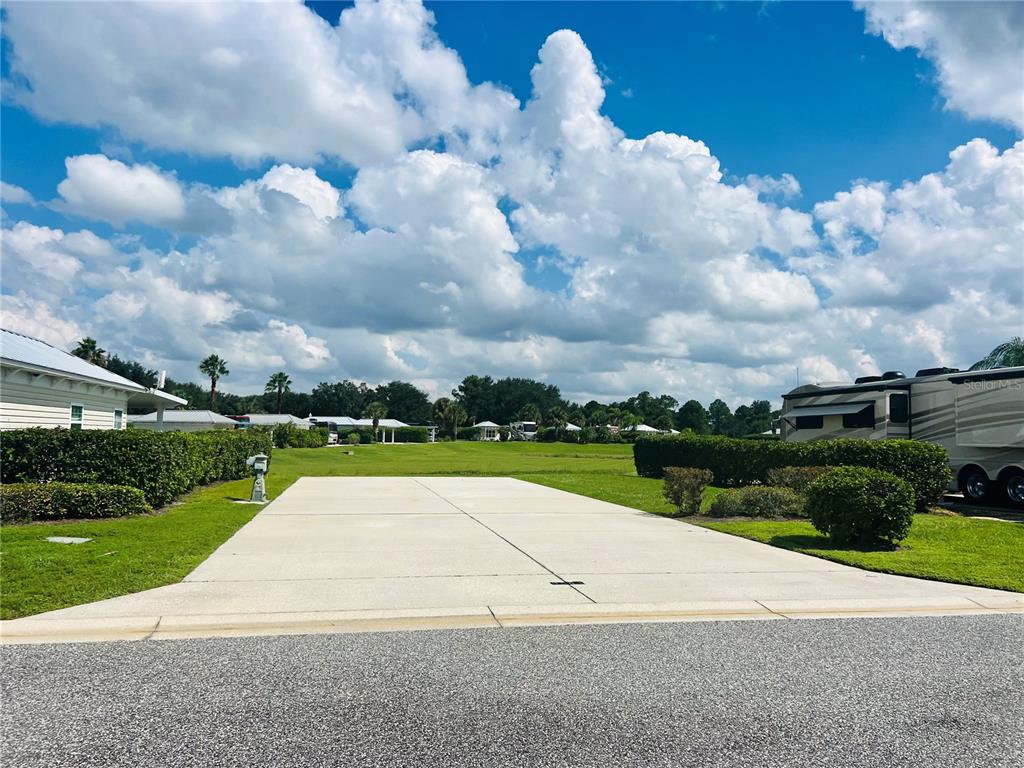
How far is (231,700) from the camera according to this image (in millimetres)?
4570

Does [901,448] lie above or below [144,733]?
above

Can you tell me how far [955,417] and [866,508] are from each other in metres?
9.80

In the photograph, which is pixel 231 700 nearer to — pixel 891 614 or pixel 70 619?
pixel 70 619

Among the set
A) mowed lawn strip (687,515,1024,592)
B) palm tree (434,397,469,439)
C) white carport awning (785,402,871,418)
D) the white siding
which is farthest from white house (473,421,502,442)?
Result: mowed lawn strip (687,515,1024,592)

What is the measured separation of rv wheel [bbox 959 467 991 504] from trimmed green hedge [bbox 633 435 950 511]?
199 centimetres

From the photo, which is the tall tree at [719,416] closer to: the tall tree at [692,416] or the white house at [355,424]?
the tall tree at [692,416]

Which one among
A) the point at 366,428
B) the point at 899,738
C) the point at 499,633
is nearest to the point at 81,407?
the point at 499,633

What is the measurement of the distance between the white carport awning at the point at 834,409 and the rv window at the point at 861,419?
83mm

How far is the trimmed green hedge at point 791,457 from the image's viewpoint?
1667 cm

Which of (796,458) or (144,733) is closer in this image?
(144,733)

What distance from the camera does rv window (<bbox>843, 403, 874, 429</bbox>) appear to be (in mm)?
20922

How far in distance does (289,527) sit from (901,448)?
13.1 meters

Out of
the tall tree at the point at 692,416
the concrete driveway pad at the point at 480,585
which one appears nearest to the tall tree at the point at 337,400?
the tall tree at the point at 692,416

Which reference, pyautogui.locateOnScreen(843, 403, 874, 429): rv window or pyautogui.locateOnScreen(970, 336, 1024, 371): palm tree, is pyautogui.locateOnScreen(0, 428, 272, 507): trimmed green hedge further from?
pyautogui.locateOnScreen(970, 336, 1024, 371): palm tree
